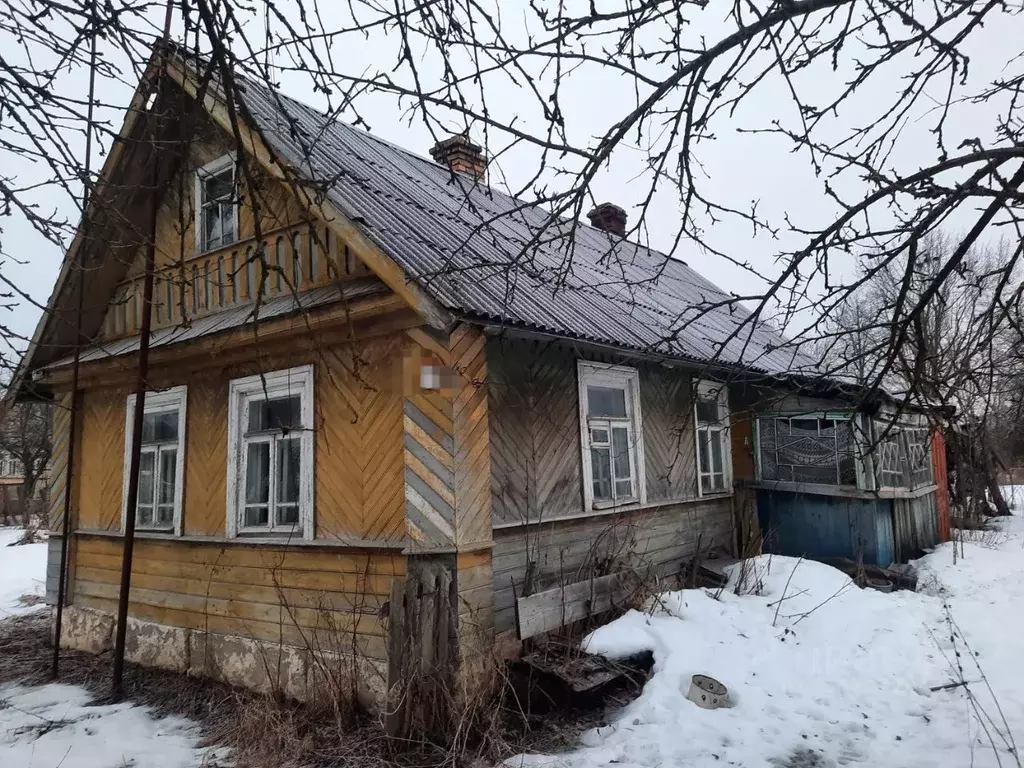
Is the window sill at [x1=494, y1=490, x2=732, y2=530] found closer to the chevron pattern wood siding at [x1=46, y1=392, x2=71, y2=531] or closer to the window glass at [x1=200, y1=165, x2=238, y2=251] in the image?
the window glass at [x1=200, y1=165, x2=238, y2=251]

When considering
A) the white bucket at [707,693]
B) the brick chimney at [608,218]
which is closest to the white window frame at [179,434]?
the white bucket at [707,693]

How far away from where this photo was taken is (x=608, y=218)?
1544 cm

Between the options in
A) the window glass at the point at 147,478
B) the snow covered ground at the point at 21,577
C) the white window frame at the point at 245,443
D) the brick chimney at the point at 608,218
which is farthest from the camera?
the brick chimney at the point at 608,218

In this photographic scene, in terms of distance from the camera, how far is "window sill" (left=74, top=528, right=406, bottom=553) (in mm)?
5633

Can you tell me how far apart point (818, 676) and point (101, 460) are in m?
7.85

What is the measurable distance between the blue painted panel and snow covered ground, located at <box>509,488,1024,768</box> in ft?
3.16

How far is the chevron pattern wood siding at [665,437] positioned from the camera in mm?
7926

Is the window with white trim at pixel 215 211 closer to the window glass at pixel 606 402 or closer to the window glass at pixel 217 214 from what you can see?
the window glass at pixel 217 214

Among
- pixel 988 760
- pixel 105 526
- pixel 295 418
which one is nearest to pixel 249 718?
pixel 295 418

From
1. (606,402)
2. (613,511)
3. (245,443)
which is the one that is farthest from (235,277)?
(613,511)

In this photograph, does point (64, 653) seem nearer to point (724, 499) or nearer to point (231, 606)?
point (231, 606)

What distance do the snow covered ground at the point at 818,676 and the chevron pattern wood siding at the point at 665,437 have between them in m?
1.23

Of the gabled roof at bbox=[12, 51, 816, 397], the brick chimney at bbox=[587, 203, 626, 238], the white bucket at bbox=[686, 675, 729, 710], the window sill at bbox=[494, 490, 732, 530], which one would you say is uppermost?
the brick chimney at bbox=[587, 203, 626, 238]

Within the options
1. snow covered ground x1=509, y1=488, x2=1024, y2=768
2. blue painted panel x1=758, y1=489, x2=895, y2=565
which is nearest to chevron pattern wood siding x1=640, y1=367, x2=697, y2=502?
snow covered ground x1=509, y1=488, x2=1024, y2=768
